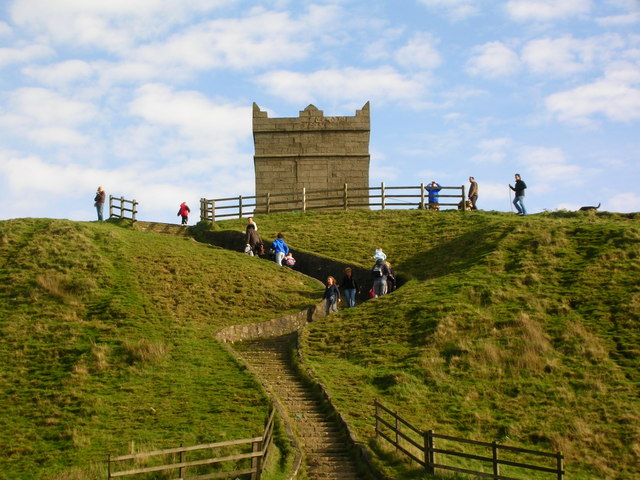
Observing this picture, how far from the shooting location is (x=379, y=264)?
31609mm

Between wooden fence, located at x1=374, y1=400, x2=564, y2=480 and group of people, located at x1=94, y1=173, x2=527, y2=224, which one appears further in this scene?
group of people, located at x1=94, y1=173, x2=527, y2=224

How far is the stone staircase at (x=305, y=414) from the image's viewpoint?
18.7 m

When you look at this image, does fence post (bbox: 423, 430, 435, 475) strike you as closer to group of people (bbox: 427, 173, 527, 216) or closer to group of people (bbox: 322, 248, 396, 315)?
group of people (bbox: 322, 248, 396, 315)

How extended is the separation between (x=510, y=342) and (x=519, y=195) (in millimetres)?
15340

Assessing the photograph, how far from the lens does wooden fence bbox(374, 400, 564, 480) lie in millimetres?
16719

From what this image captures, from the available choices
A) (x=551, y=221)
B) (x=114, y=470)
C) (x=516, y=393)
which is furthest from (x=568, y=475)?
(x=551, y=221)

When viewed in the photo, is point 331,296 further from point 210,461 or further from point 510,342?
point 210,461

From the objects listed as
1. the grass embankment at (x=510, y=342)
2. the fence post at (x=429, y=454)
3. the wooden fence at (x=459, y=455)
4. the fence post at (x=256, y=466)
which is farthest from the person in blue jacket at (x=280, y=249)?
the fence post at (x=256, y=466)

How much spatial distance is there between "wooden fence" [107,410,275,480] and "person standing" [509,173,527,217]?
23.2 metres

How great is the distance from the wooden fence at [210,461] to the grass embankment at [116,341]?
2.54 ft

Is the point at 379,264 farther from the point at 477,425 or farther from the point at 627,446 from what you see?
the point at 627,446

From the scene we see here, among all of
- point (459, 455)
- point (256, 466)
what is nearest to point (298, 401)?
point (256, 466)

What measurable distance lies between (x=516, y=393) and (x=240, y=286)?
12590mm

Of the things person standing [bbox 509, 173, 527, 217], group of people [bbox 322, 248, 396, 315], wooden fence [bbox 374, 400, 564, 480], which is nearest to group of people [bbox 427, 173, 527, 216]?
person standing [bbox 509, 173, 527, 217]
